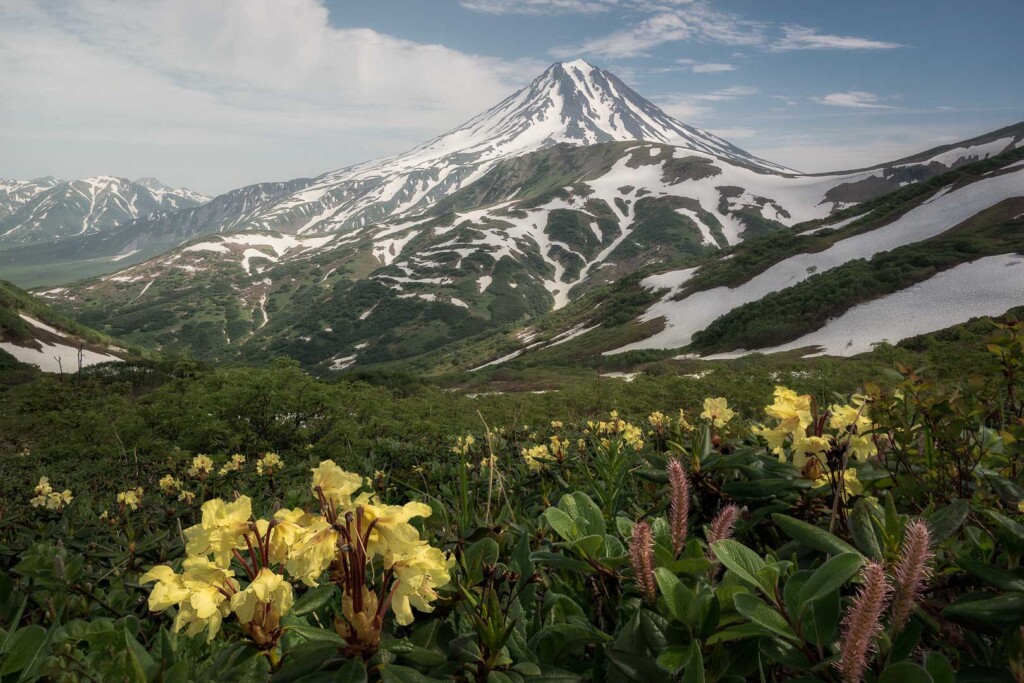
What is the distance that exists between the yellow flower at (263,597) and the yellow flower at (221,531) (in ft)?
0.42

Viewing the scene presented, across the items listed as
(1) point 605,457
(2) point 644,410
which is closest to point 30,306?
(2) point 644,410

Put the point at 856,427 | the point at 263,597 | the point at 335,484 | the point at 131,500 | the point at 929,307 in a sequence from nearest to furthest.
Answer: the point at 263,597 → the point at 335,484 → the point at 856,427 → the point at 131,500 → the point at 929,307

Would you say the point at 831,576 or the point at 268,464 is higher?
the point at 831,576

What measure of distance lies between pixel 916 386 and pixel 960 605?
1.37m

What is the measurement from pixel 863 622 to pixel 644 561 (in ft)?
1.33

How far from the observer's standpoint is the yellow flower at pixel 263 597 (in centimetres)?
90

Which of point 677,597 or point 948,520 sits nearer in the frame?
point 677,597

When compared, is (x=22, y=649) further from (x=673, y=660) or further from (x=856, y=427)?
(x=856, y=427)

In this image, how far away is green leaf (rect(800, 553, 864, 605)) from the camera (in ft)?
2.69

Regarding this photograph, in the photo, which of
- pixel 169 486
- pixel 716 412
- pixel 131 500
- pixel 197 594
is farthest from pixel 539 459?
pixel 169 486

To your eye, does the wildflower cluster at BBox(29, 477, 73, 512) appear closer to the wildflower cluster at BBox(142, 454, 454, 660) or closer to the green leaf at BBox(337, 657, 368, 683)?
the wildflower cluster at BBox(142, 454, 454, 660)

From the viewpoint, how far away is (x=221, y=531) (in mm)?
1045

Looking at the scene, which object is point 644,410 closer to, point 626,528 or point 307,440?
point 307,440

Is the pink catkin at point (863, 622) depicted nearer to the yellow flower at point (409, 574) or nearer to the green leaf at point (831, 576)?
the green leaf at point (831, 576)
